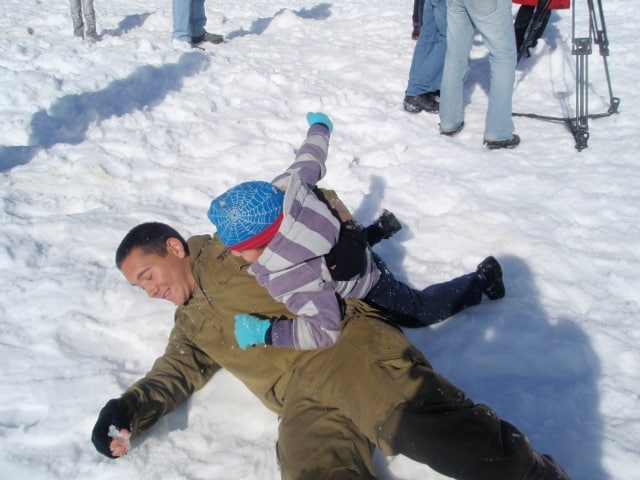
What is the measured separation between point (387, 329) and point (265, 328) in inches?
18.6

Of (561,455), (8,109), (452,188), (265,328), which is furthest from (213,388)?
(8,109)

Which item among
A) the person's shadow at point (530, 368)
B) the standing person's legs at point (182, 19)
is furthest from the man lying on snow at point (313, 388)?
the standing person's legs at point (182, 19)

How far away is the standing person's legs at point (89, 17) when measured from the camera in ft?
22.7

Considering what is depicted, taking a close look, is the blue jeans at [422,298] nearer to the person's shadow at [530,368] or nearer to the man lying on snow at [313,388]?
the person's shadow at [530,368]

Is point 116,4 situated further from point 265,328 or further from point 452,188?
point 265,328

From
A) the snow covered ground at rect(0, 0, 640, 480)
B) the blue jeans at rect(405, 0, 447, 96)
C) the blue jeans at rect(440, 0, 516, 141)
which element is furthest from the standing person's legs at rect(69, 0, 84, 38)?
the blue jeans at rect(440, 0, 516, 141)

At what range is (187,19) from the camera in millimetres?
6758

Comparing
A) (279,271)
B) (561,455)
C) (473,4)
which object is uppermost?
(473,4)

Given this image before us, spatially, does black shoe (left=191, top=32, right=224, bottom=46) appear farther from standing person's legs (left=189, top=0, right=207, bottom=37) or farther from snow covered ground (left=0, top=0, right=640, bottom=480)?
snow covered ground (left=0, top=0, right=640, bottom=480)

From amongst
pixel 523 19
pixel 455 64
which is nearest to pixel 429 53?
pixel 455 64

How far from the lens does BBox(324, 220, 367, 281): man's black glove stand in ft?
6.66

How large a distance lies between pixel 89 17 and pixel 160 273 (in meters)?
6.00

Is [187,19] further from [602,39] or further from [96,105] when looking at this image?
[602,39]

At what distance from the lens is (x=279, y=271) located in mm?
1940
